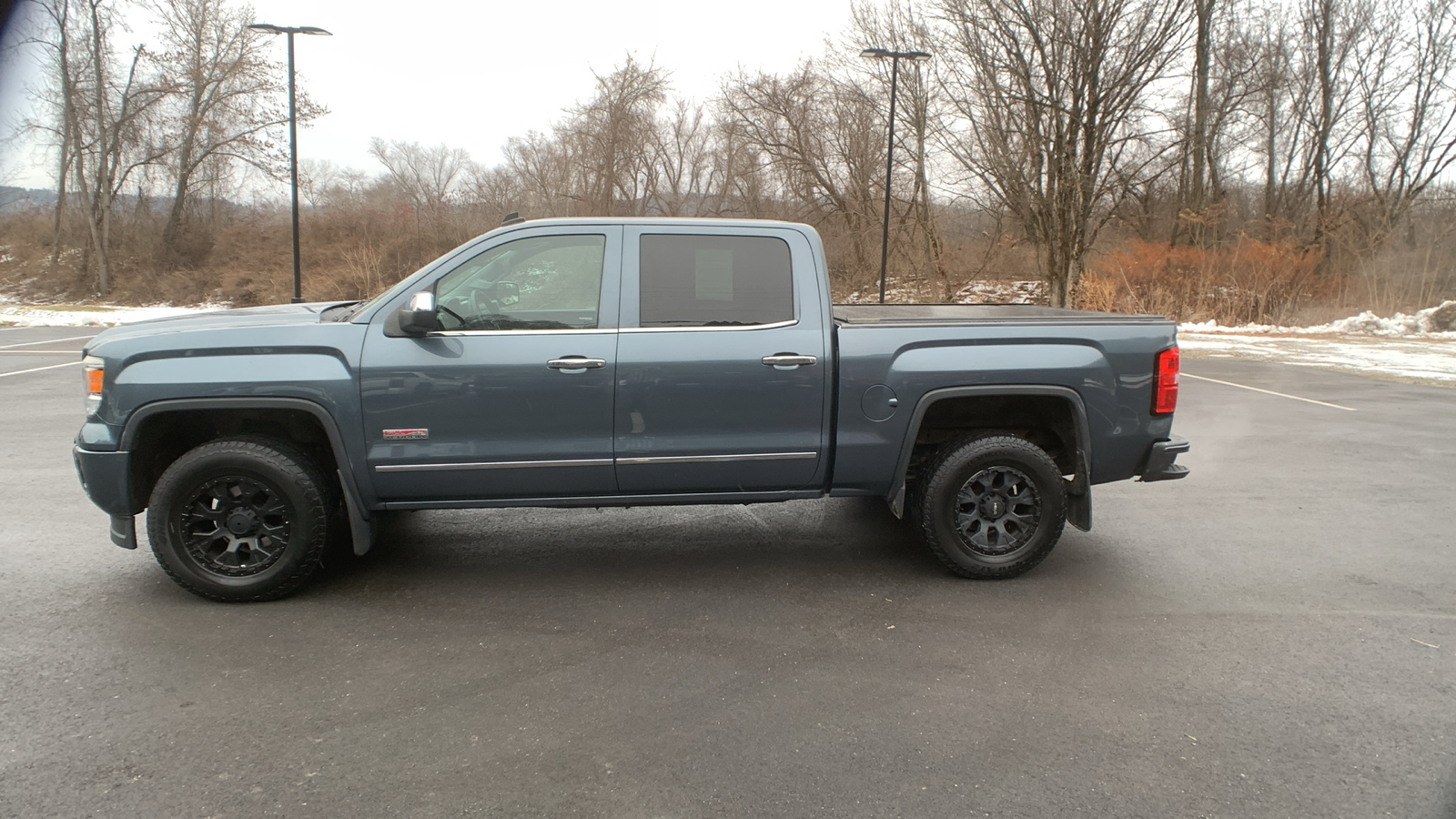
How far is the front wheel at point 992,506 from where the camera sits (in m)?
4.60

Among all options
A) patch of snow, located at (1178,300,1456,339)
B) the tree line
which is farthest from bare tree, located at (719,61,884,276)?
patch of snow, located at (1178,300,1456,339)

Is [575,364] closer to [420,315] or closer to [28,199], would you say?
[420,315]

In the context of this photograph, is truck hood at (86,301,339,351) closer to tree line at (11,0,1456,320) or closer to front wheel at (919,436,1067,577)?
front wheel at (919,436,1067,577)

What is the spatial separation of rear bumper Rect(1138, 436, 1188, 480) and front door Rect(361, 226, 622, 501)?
294 centimetres

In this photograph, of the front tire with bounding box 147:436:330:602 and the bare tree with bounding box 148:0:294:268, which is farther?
the bare tree with bounding box 148:0:294:268

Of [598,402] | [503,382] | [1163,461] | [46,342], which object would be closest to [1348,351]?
[1163,461]

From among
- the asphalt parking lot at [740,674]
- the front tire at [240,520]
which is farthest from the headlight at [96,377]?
the asphalt parking lot at [740,674]

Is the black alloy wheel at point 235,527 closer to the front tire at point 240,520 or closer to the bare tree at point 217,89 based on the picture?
the front tire at point 240,520

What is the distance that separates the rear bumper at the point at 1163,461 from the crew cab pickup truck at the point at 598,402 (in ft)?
0.04

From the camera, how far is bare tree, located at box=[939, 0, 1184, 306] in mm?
23891

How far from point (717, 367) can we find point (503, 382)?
1.06 metres

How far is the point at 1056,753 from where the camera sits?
9.79 ft

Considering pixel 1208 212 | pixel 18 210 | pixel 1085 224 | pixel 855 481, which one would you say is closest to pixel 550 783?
pixel 855 481

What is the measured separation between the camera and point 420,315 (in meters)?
4.06
